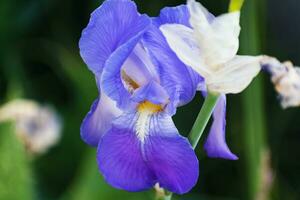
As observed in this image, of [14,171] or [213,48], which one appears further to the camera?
[14,171]

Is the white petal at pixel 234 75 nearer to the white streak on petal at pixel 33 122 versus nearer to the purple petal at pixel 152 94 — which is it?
the purple petal at pixel 152 94

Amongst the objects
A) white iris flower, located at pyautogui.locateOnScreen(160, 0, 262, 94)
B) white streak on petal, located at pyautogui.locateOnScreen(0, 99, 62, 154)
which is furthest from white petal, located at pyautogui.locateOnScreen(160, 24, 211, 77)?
white streak on petal, located at pyautogui.locateOnScreen(0, 99, 62, 154)

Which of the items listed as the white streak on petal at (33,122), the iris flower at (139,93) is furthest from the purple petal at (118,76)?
the white streak on petal at (33,122)

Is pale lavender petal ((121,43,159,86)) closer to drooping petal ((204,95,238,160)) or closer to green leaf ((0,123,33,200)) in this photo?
drooping petal ((204,95,238,160))

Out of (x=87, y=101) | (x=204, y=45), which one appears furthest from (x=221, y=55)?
(x=87, y=101)

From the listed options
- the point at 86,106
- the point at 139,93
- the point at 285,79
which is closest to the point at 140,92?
the point at 139,93

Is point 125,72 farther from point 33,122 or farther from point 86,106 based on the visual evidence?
point 86,106

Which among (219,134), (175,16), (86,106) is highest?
(175,16)
